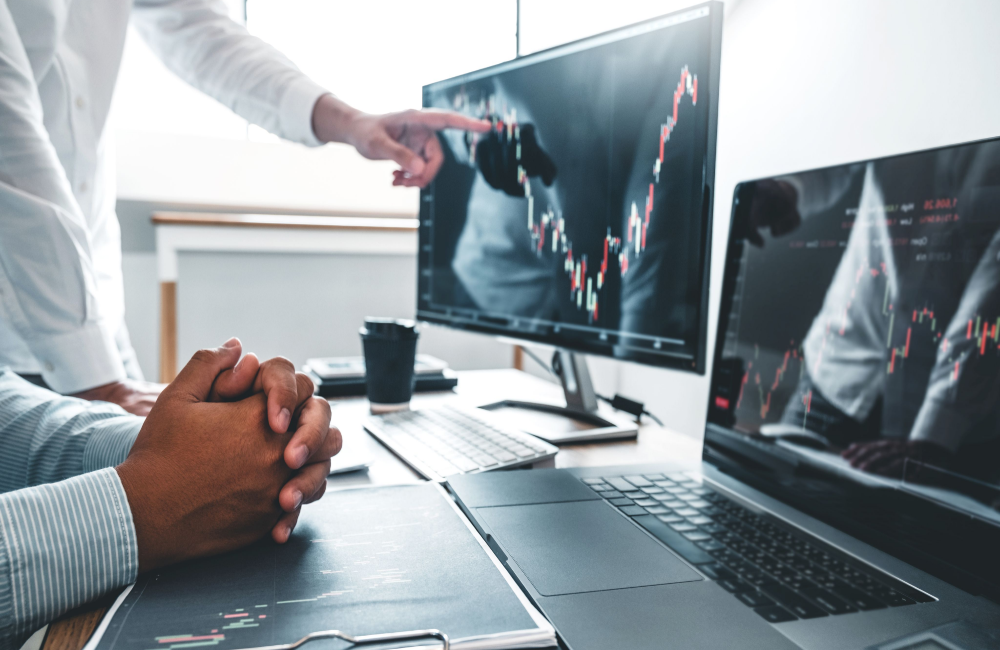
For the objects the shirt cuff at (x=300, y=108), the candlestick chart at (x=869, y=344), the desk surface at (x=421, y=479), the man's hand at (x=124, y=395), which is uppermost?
the shirt cuff at (x=300, y=108)

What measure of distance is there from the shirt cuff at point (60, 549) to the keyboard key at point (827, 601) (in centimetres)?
43

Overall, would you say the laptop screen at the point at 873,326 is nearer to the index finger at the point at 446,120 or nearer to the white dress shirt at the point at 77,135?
the index finger at the point at 446,120

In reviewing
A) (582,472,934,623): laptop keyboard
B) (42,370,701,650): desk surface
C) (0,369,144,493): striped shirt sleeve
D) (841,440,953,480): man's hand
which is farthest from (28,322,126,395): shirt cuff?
(841,440,953,480): man's hand

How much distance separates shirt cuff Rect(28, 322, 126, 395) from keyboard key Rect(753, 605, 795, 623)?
79 centimetres

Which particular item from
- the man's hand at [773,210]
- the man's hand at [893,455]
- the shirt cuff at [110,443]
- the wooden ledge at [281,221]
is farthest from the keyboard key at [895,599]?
the wooden ledge at [281,221]

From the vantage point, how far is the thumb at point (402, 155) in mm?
959

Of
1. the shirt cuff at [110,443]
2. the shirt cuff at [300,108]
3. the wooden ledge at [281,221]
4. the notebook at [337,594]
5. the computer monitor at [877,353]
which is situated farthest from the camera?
the wooden ledge at [281,221]

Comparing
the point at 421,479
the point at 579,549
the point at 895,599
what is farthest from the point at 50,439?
the point at 895,599

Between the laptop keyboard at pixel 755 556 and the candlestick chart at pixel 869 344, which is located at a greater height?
the candlestick chart at pixel 869 344

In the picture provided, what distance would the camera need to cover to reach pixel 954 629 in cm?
36

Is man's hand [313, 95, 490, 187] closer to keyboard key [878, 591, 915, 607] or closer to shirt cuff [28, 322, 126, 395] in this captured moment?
shirt cuff [28, 322, 126, 395]

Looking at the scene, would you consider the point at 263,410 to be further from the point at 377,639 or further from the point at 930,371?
the point at 930,371

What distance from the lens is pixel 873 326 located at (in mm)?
518

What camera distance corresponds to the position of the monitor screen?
67cm
